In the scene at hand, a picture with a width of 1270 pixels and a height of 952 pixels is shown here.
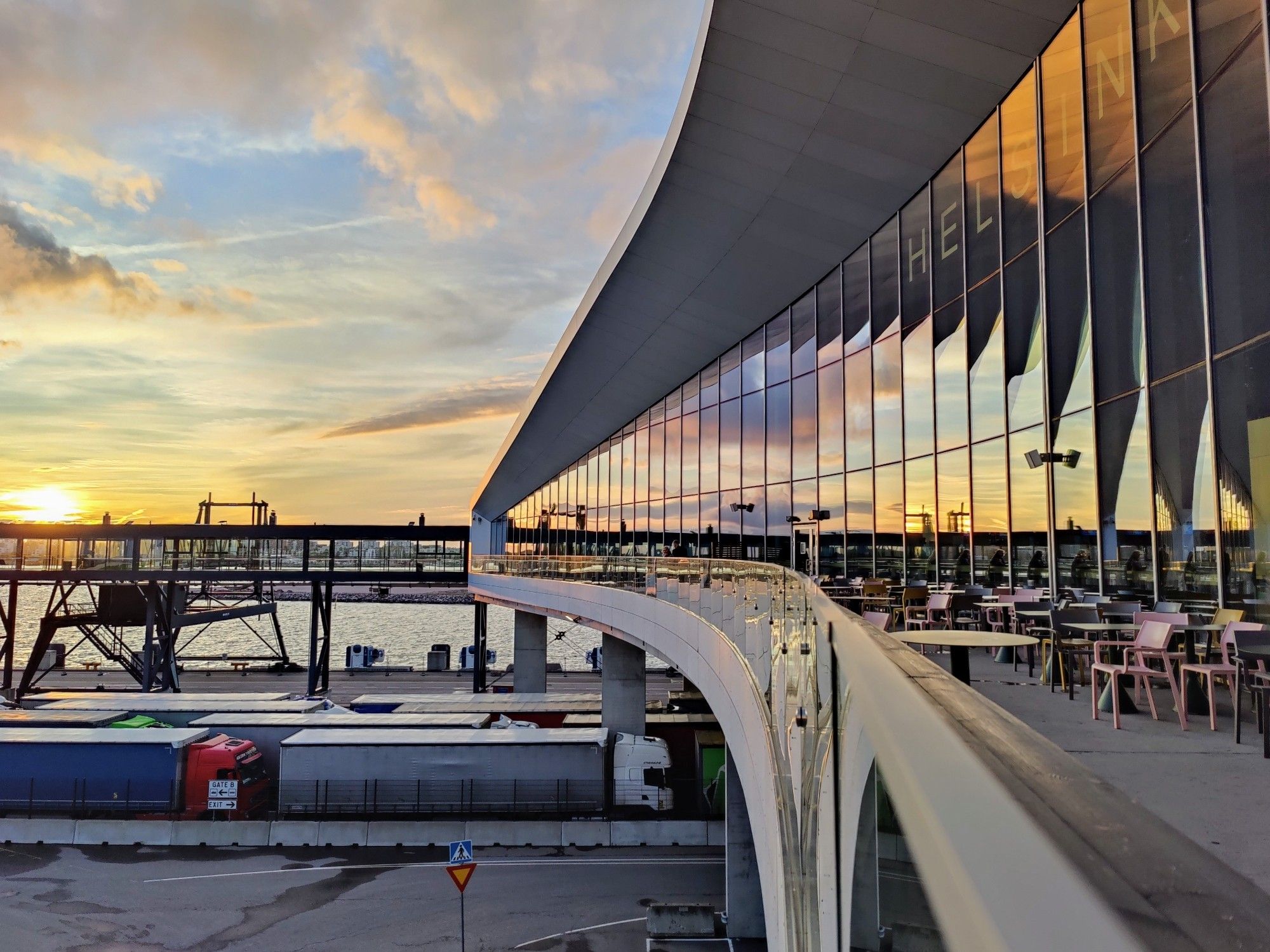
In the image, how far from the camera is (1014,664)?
11539mm

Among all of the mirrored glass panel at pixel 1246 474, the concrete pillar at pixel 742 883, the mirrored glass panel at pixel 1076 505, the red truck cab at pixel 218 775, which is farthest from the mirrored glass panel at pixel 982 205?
the red truck cab at pixel 218 775

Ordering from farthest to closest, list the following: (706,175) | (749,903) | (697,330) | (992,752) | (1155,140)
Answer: (697,330) → (706,175) → (749,903) → (1155,140) → (992,752)

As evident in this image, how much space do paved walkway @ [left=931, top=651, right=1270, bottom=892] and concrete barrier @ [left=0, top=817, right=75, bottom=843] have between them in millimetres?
26033

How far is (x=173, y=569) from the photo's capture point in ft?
170

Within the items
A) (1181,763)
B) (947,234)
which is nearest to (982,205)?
(947,234)

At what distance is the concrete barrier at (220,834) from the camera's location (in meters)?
25.2

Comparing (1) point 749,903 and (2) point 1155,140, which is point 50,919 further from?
(2) point 1155,140

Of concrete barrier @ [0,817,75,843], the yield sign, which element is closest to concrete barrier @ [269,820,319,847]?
concrete barrier @ [0,817,75,843]

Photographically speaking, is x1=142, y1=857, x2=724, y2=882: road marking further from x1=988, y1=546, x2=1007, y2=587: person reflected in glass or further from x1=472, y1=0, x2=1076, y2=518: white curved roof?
x1=472, y1=0, x2=1076, y2=518: white curved roof

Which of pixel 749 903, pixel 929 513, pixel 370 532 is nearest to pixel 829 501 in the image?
pixel 929 513

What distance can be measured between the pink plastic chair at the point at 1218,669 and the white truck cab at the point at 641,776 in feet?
64.3

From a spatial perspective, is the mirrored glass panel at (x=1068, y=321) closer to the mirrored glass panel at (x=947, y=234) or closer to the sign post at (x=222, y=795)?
the mirrored glass panel at (x=947, y=234)

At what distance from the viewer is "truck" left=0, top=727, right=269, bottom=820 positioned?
25.6 m

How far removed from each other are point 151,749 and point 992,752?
95.5 ft
